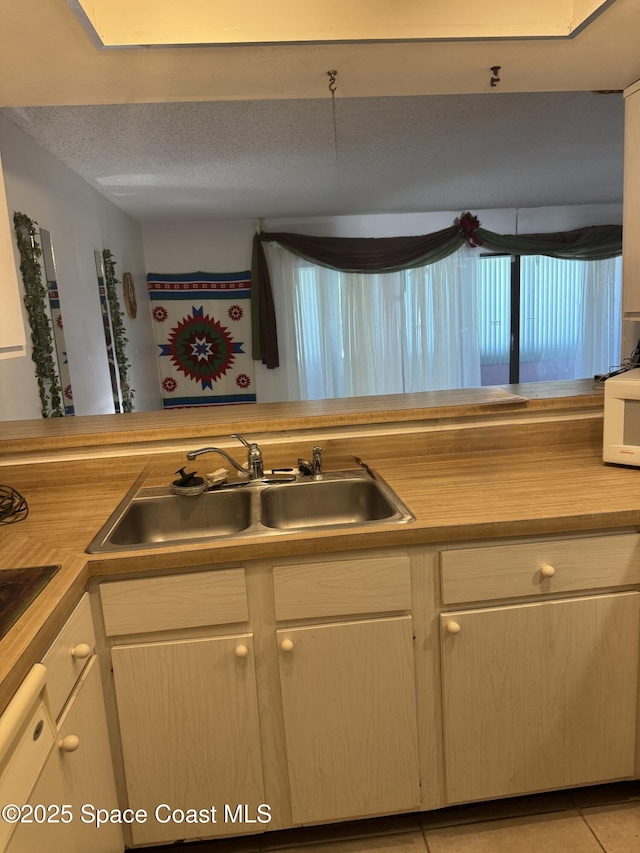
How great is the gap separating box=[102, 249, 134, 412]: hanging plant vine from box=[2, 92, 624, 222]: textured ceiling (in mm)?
533

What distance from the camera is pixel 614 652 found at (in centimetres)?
143

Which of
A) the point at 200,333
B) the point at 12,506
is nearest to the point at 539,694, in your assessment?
the point at 12,506

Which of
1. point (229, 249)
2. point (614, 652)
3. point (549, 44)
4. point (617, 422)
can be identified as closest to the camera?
point (614, 652)

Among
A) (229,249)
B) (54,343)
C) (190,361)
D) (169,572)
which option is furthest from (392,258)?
(169,572)

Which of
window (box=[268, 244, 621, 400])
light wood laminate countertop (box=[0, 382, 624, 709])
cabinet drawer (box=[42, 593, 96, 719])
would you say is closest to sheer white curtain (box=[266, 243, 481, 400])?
window (box=[268, 244, 621, 400])

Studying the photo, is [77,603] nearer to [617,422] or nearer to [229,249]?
[617,422]

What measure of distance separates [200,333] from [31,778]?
491 centimetres

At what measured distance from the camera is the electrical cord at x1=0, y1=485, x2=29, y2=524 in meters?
1.53

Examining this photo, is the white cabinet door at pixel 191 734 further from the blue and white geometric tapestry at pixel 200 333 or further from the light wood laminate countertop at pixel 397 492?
the blue and white geometric tapestry at pixel 200 333

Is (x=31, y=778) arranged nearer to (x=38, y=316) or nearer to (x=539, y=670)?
(x=539, y=670)

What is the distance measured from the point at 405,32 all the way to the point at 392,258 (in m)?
4.18

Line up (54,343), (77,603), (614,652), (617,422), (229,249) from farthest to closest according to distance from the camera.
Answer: (229,249)
(54,343)
(617,422)
(614,652)
(77,603)

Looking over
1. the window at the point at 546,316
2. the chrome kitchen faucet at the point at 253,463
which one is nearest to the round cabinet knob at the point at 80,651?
the chrome kitchen faucet at the point at 253,463

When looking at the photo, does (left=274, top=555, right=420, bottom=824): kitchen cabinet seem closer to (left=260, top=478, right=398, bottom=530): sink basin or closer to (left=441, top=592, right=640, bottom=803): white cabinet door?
(left=441, top=592, right=640, bottom=803): white cabinet door
